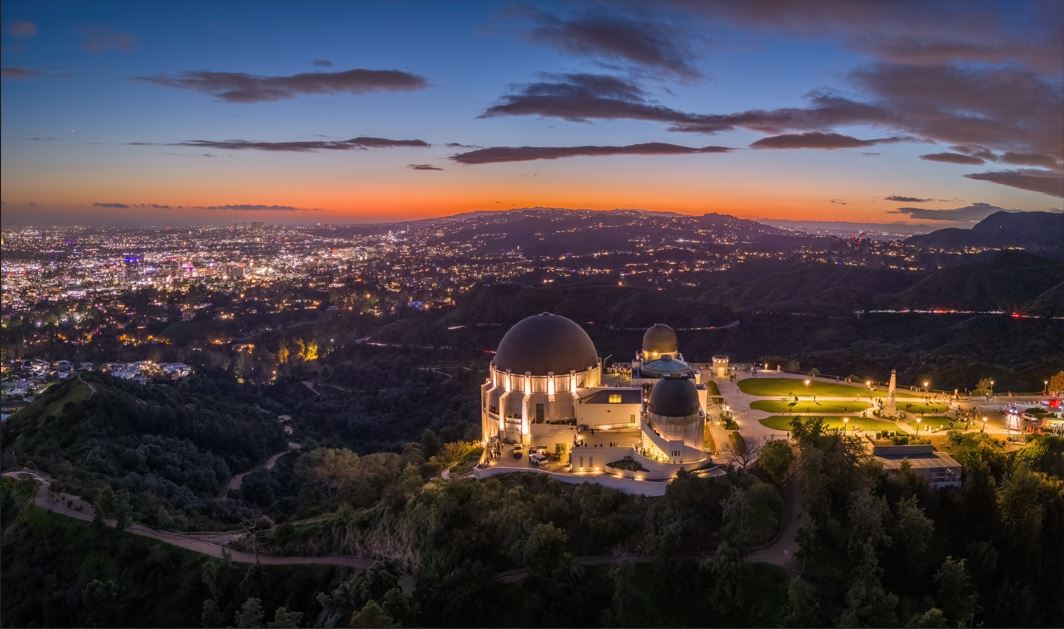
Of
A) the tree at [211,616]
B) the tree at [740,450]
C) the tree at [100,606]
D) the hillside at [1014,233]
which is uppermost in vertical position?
the hillside at [1014,233]

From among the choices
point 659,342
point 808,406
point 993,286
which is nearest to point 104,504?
point 659,342

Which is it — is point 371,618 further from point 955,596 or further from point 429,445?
point 429,445

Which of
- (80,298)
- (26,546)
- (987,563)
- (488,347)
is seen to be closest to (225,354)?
(488,347)

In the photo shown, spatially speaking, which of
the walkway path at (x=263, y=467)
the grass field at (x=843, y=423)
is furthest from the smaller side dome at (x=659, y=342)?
the walkway path at (x=263, y=467)

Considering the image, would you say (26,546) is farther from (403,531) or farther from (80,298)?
(80,298)

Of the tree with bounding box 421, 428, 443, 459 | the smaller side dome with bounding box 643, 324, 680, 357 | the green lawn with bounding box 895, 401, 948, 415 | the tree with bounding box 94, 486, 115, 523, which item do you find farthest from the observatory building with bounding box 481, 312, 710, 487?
the tree with bounding box 94, 486, 115, 523

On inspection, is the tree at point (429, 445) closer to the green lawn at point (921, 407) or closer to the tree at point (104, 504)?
the tree at point (104, 504)
